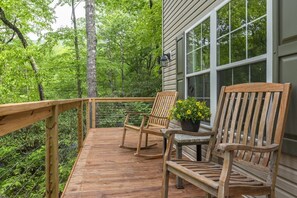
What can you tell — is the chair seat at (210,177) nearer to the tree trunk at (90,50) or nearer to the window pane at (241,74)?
the window pane at (241,74)

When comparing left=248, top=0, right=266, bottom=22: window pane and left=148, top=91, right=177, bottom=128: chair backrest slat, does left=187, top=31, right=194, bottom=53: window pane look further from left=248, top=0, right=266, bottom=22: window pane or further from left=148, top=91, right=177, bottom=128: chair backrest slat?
left=248, top=0, right=266, bottom=22: window pane

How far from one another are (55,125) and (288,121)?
1672 mm

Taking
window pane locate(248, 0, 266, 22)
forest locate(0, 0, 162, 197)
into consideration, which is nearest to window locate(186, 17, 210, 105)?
window pane locate(248, 0, 266, 22)

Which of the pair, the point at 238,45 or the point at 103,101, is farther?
the point at 103,101

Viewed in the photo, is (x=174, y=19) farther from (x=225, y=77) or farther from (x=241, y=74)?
(x=241, y=74)

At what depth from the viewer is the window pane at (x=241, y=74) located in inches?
93.2

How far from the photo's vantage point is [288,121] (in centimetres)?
178

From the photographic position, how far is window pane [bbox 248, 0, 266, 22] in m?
2.09

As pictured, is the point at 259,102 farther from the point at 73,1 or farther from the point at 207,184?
the point at 73,1

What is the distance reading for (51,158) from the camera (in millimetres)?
1860

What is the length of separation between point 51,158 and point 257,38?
1893 millimetres

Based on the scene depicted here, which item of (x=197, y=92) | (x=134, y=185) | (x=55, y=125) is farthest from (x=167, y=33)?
(x=55, y=125)

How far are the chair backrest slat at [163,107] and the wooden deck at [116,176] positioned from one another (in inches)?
19.4

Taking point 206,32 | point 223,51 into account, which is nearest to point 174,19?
point 206,32
